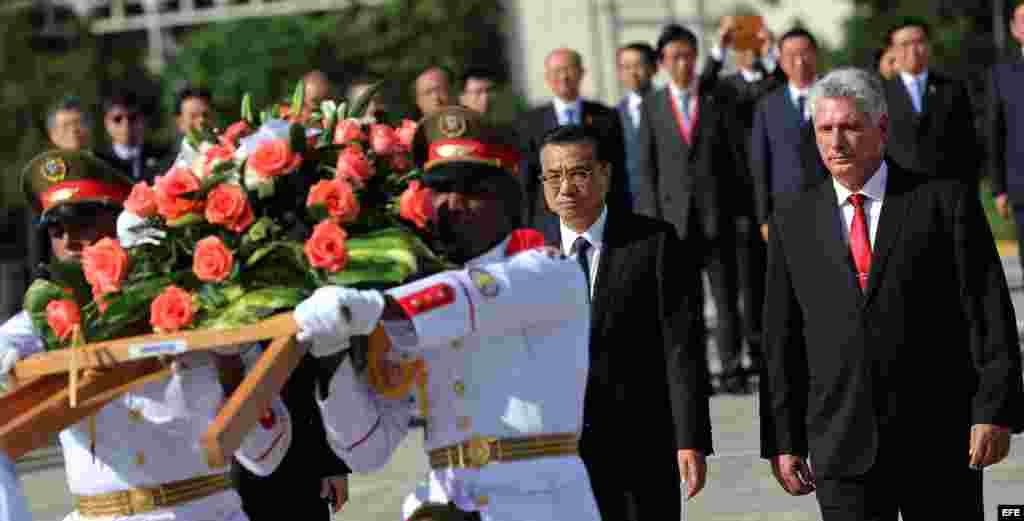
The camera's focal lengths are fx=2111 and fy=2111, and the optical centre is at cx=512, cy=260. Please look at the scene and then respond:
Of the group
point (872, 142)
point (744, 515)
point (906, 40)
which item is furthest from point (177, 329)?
point (906, 40)

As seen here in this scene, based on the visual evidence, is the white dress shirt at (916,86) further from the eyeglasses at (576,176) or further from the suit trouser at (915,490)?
the suit trouser at (915,490)

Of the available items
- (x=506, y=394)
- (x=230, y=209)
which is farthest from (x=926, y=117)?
(x=230, y=209)

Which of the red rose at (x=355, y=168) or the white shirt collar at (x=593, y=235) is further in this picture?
the white shirt collar at (x=593, y=235)

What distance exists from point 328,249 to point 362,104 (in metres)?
0.88

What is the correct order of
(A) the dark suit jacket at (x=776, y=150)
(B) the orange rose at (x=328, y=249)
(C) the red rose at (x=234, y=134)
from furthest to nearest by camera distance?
1. (A) the dark suit jacket at (x=776, y=150)
2. (C) the red rose at (x=234, y=134)
3. (B) the orange rose at (x=328, y=249)

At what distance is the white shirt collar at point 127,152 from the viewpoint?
13102 millimetres

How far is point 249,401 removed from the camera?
4766 mm

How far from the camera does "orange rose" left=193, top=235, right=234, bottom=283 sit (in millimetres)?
5188

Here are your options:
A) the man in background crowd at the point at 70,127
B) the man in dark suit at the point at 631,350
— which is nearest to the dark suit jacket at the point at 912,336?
the man in dark suit at the point at 631,350

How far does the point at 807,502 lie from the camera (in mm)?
9445

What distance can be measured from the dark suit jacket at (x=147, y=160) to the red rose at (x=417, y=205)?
6787 mm

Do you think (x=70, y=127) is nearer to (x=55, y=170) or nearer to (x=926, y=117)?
(x=926, y=117)

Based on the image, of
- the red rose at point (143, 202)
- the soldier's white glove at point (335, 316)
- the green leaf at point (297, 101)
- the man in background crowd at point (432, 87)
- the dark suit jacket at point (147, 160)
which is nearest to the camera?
the soldier's white glove at point (335, 316)

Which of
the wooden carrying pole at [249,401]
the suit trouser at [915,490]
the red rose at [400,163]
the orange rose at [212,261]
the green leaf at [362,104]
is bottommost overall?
the suit trouser at [915,490]
